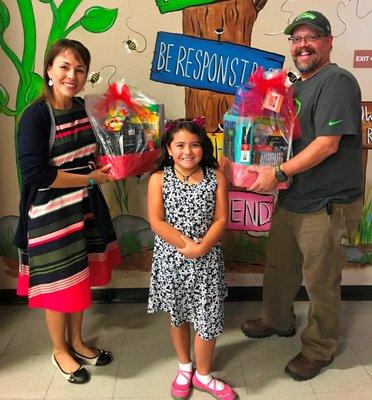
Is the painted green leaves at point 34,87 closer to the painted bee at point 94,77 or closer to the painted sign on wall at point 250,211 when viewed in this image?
the painted bee at point 94,77

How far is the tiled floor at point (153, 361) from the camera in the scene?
71.6 inches

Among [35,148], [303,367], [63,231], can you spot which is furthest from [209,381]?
[35,148]

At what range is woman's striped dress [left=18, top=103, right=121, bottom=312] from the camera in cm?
169

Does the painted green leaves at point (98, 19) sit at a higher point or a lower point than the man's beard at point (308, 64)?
higher

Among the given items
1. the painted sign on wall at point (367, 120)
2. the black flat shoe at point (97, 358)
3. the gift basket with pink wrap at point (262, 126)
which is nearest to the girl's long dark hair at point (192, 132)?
the gift basket with pink wrap at point (262, 126)

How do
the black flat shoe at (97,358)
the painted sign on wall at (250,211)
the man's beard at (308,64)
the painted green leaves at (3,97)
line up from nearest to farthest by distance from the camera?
the man's beard at (308,64), the black flat shoe at (97,358), the painted green leaves at (3,97), the painted sign on wall at (250,211)

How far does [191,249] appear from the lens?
1592 millimetres

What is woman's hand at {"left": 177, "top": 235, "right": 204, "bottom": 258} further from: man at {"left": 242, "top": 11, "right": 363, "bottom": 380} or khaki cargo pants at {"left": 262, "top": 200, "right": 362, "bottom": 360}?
khaki cargo pants at {"left": 262, "top": 200, "right": 362, "bottom": 360}

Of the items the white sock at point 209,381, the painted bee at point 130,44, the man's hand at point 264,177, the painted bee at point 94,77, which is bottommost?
the white sock at point 209,381

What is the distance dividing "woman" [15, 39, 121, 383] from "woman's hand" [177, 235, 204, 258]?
1.46 ft

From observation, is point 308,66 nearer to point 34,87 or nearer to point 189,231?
point 189,231

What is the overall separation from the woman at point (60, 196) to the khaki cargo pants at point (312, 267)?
0.87 m

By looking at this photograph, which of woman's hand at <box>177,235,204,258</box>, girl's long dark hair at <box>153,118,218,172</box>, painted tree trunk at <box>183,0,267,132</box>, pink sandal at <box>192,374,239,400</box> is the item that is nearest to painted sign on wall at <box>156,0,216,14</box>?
painted tree trunk at <box>183,0,267,132</box>

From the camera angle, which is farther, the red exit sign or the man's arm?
the red exit sign
